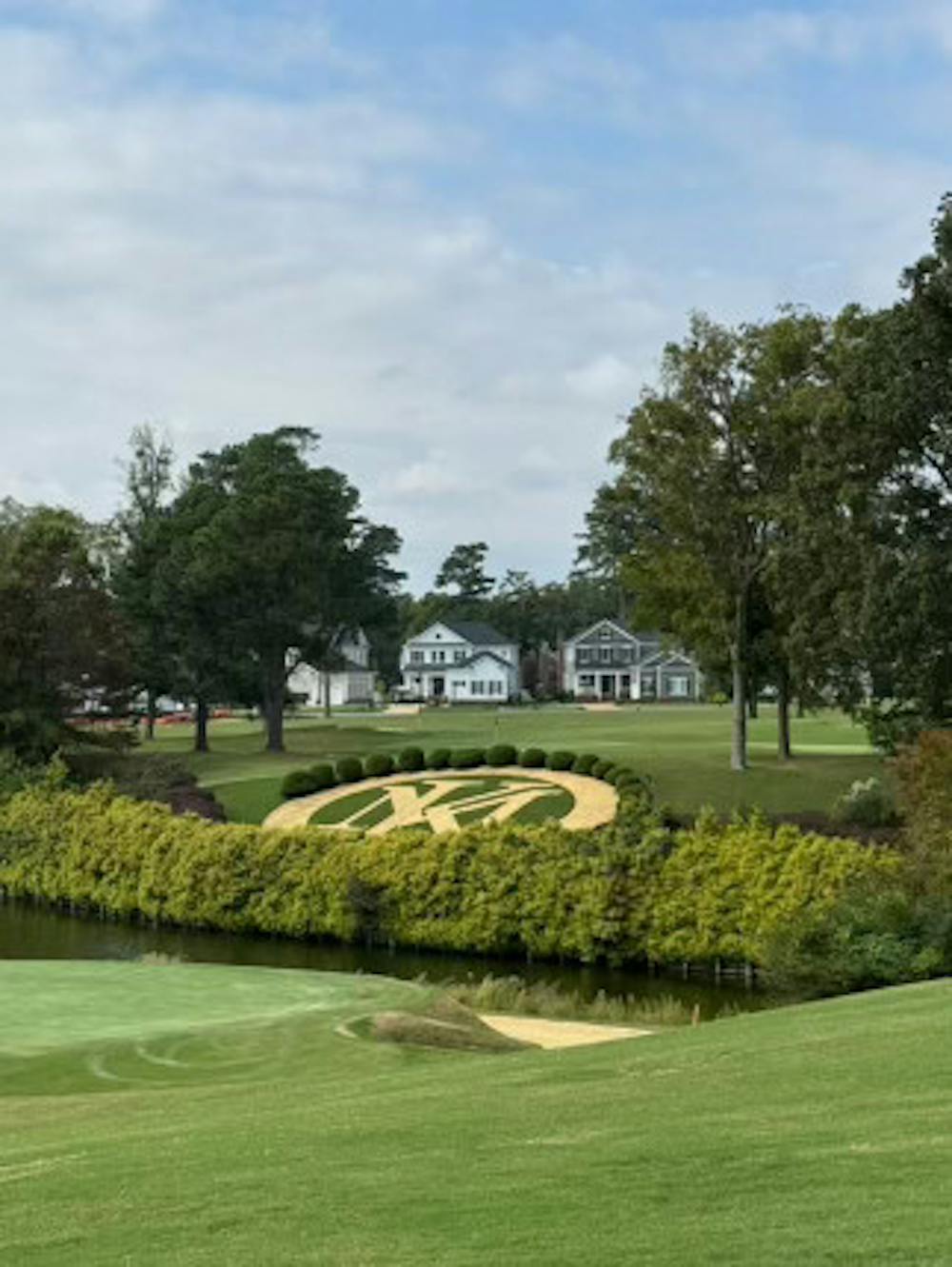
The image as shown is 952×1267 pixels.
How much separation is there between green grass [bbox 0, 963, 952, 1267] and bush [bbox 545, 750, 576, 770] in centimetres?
2378

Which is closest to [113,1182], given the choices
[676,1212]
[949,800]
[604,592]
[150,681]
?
[676,1212]

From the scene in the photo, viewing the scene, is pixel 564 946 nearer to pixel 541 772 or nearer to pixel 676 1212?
pixel 541 772

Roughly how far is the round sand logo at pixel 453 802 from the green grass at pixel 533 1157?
19502 mm

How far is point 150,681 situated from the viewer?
5888cm

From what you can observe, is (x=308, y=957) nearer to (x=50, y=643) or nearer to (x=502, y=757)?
(x=502, y=757)

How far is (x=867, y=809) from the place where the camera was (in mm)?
31766

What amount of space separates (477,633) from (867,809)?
99406 mm

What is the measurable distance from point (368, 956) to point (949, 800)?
12.7 m

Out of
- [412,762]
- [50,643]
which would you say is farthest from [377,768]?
[50,643]

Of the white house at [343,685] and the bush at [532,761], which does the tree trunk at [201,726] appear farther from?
the white house at [343,685]

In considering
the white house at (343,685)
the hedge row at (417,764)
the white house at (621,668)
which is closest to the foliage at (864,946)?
the hedge row at (417,764)

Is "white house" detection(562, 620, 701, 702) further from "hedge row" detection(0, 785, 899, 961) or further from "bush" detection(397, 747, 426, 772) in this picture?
"hedge row" detection(0, 785, 899, 961)

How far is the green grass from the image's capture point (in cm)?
550

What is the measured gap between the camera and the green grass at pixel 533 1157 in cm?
550
